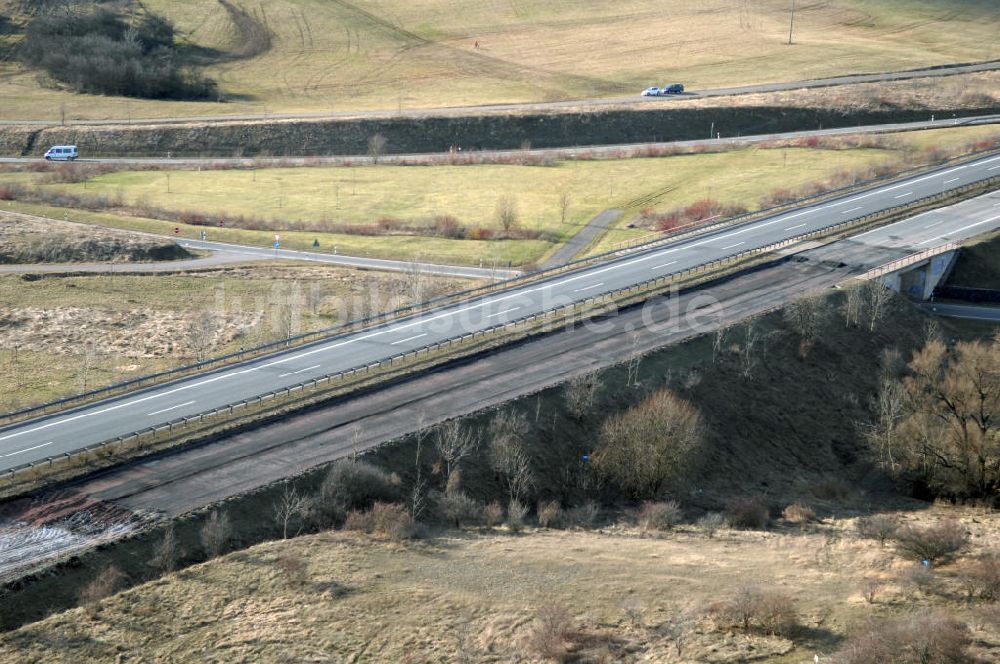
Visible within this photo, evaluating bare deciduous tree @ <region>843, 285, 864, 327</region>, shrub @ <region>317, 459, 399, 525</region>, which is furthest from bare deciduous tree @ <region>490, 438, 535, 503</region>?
bare deciduous tree @ <region>843, 285, 864, 327</region>

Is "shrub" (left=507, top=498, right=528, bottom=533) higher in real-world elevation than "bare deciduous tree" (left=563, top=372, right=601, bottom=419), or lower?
lower

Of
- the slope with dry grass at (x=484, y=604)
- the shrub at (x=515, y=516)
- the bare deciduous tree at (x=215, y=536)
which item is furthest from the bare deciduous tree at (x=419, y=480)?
the bare deciduous tree at (x=215, y=536)

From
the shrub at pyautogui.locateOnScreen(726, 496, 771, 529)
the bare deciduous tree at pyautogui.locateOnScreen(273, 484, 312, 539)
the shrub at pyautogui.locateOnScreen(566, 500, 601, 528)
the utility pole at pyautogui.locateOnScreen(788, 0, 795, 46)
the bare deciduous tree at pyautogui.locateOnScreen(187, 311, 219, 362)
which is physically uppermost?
the utility pole at pyautogui.locateOnScreen(788, 0, 795, 46)

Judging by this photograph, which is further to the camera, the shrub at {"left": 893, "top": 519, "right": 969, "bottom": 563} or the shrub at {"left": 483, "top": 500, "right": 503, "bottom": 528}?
the shrub at {"left": 483, "top": 500, "right": 503, "bottom": 528}

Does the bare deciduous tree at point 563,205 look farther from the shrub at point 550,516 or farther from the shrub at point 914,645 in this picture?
the shrub at point 914,645

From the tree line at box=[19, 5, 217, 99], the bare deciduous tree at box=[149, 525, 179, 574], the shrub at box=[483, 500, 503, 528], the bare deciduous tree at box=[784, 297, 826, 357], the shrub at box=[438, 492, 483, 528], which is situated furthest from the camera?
the tree line at box=[19, 5, 217, 99]

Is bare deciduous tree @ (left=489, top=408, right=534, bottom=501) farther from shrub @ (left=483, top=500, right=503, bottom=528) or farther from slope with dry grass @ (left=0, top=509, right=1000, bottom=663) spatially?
slope with dry grass @ (left=0, top=509, right=1000, bottom=663)
